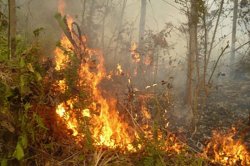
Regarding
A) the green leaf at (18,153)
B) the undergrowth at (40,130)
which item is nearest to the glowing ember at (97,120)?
the undergrowth at (40,130)

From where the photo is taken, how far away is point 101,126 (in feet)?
18.3

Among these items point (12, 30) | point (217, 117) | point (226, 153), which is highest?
point (12, 30)

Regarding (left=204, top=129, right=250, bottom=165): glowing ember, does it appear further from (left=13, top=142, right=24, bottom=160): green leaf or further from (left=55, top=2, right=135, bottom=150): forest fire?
(left=13, top=142, right=24, bottom=160): green leaf

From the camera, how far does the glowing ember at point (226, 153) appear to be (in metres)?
5.36

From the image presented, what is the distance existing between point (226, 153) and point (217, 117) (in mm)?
4263

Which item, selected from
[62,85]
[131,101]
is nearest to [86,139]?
[62,85]

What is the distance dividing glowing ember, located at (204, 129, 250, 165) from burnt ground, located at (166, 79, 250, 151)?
0.53 meters

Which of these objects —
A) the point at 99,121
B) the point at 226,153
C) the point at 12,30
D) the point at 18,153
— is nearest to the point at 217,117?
the point at 226,153

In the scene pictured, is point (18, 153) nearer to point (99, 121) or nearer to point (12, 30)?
point (12, 30)

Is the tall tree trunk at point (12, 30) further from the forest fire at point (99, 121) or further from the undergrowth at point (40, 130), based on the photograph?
the forest fire at point (99, 121)

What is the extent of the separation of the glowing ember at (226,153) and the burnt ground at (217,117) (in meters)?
0.53

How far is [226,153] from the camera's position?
5703 millimetres

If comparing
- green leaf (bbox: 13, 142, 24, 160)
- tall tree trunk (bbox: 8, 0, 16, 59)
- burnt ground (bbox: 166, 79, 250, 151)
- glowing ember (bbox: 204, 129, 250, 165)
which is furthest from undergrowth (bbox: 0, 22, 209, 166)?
burnt ground (bbox: 166, 79, 250, 151)

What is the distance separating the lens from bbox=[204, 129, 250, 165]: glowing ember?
5.36 metres
